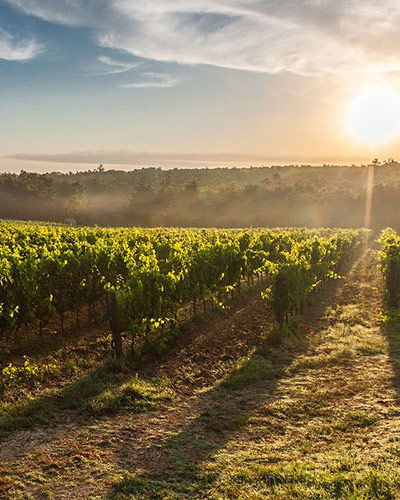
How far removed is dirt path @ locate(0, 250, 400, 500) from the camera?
202 inches

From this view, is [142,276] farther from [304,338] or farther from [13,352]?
[304,338]

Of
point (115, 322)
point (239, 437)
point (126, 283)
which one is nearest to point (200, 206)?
point (126, 283)

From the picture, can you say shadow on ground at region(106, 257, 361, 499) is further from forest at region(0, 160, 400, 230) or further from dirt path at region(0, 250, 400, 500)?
forest at region(0, 160, 400, 230)

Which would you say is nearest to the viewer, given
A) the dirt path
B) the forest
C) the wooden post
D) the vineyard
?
the dirt path

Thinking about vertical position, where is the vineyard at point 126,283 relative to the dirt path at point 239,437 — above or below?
above

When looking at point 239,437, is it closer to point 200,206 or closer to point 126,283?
point 126,283

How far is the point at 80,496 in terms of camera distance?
196 inches

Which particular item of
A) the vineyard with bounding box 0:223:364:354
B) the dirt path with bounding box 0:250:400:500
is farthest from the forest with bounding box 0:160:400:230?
the dirt path with bounding box 0:250:400:500

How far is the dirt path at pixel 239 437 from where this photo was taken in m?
5.14

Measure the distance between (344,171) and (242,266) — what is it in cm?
13517

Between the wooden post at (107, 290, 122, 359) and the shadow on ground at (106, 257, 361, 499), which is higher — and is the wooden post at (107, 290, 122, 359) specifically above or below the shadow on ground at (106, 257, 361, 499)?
above

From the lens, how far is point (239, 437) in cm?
645

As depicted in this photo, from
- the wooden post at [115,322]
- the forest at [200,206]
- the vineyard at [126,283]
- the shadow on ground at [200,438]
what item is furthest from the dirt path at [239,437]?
the forest at [200,206]

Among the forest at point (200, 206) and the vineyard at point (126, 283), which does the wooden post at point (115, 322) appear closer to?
the vineyard at point (126, 283)
